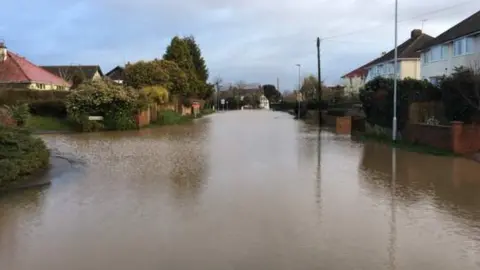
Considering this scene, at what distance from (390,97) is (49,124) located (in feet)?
73.7

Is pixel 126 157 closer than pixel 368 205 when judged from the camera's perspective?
No

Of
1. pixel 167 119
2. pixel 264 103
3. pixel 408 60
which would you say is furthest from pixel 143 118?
pixel 264 103

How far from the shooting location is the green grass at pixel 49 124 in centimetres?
3447

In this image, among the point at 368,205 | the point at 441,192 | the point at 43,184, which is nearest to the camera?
the point at 368,205

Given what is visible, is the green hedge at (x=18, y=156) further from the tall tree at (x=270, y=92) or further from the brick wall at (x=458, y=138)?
the tall tree at (x=270, y=92)

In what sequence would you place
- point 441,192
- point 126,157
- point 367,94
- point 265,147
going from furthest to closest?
point 367,94, point 265,147, point 126,157, point 441,192

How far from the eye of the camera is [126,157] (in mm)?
18859

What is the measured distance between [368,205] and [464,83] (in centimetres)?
1250

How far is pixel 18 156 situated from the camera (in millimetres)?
12914

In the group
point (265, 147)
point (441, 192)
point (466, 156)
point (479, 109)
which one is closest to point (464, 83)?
point (479, 109)

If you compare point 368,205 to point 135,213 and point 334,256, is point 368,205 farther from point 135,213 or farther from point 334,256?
point 135,213

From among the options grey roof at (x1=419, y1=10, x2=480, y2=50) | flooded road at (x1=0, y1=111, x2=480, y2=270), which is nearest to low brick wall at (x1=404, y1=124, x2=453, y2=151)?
flooded road at (x1=0, y1=111, x2=480, y2=270)

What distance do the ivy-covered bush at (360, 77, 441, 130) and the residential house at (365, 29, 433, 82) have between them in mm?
22914

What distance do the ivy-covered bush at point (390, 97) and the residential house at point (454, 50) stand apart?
14.4ft
